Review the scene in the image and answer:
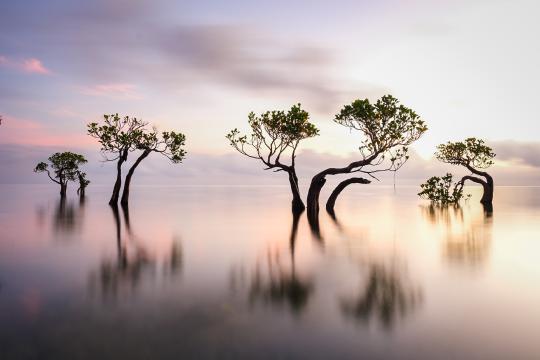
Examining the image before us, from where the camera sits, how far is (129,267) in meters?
17.2

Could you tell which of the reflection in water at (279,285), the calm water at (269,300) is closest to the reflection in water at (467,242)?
the calm water at (269,300)

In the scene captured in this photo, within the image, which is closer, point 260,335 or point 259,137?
point 260,335

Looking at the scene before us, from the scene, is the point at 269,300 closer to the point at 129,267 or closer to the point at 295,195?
the point at 129,267

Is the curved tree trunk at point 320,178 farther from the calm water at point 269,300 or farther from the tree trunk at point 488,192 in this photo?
the tree trunk at point 488,192

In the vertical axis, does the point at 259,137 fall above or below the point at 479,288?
above

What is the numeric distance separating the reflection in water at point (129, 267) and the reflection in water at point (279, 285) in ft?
11.7

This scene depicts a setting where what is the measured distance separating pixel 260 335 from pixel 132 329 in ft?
9.98

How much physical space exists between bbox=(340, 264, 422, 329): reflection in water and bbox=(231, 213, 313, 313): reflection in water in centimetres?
142

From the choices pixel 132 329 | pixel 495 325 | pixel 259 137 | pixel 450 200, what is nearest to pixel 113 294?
pixel 132 329

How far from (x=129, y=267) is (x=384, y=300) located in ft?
35.5

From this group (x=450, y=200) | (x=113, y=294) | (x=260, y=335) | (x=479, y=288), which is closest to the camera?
(x=260, y=335)

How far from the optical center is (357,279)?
49.9 feet

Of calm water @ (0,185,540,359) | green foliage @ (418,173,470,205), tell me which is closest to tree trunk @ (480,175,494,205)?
green foliage @ (418,173,470,205)

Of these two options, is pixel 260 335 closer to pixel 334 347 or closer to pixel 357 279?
pixel 334 347
